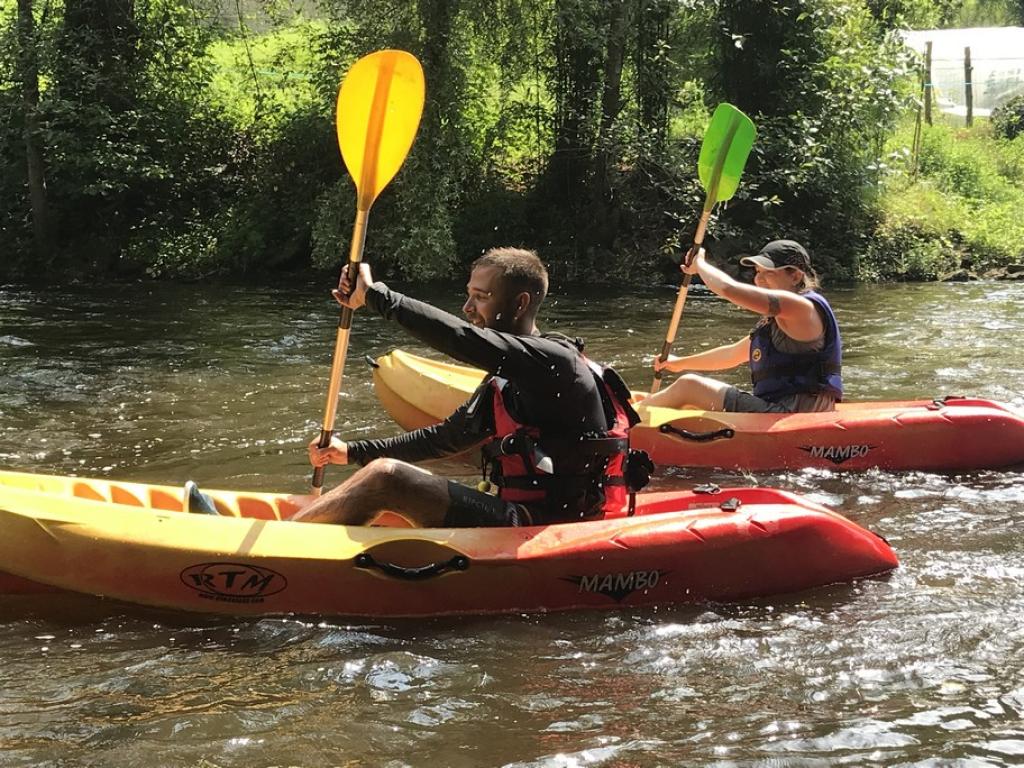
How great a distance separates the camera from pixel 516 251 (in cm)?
292

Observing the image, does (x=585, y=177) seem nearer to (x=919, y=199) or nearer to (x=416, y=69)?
(x=919, y=199)

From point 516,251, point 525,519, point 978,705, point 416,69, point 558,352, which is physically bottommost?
point 978,705

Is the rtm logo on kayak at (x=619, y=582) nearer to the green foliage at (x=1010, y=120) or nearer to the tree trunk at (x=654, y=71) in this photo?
the tree trunk at (x=654, y=71)

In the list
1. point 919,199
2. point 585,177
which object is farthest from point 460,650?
point 919,199

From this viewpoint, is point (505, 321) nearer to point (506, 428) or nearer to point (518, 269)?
point (518, 269)

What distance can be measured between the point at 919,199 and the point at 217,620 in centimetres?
1150

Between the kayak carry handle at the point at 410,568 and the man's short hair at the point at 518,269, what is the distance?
79 centimetres

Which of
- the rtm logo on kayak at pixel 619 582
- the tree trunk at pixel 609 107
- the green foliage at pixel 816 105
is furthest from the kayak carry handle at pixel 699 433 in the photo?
the green foliage at pixel 816 105

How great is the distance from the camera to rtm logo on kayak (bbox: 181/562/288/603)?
9.80 ft

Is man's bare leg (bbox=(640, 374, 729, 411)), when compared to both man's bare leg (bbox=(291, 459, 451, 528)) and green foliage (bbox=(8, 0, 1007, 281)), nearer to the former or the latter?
man's bare leg (bbox=(291, 459, 451, 528))

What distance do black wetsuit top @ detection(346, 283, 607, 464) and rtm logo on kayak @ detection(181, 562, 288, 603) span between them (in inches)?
28.8

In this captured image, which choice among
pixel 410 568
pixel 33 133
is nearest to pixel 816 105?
pixel 33 133

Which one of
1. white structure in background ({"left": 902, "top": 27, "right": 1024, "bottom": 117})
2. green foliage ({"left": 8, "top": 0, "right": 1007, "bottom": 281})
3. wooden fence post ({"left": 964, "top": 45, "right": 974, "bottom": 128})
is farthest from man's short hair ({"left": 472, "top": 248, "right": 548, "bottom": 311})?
wooden fence post ({"left": 964, "top": 45, "right": 974, "bottom": 128})

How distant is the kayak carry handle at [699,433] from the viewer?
4742mm
